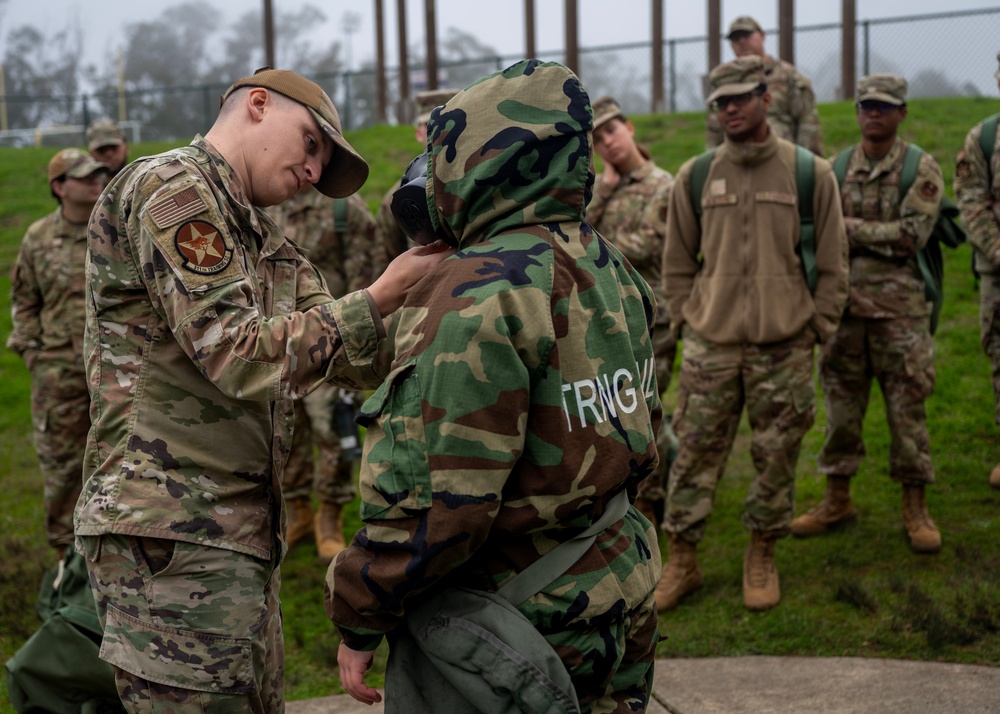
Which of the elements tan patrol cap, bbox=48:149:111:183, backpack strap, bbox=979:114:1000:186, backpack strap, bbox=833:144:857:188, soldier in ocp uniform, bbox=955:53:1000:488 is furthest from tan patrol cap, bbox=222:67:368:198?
backpack strap, bbox=979:114:1000:186

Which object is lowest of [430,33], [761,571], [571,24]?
[761,571]

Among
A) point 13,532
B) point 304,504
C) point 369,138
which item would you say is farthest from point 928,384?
point 369,138

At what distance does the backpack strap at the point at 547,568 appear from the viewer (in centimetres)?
208

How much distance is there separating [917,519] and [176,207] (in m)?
4.64

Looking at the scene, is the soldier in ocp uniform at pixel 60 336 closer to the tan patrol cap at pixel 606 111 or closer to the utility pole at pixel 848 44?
the tan patrol cap at pixel 606 111

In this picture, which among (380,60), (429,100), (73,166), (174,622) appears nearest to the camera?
(174,622)

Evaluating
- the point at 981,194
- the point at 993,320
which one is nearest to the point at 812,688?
the point at 993,320

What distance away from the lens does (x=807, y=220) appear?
5020 mm

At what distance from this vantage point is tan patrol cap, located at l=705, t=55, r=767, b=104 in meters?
5.02

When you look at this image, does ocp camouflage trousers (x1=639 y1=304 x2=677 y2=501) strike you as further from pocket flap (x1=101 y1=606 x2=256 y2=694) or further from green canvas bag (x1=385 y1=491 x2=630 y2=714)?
green canvas bag (x1=385 y1=491 x2=630 y2=714)

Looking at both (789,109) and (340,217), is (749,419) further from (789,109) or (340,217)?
(789,109)

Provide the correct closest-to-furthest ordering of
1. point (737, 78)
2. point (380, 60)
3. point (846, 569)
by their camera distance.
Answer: point (737, 78), point (846, 569), point (380, 60)

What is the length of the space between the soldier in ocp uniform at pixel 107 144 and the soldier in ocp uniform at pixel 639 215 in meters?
3.51

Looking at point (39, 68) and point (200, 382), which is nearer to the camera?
point (200, 382)
